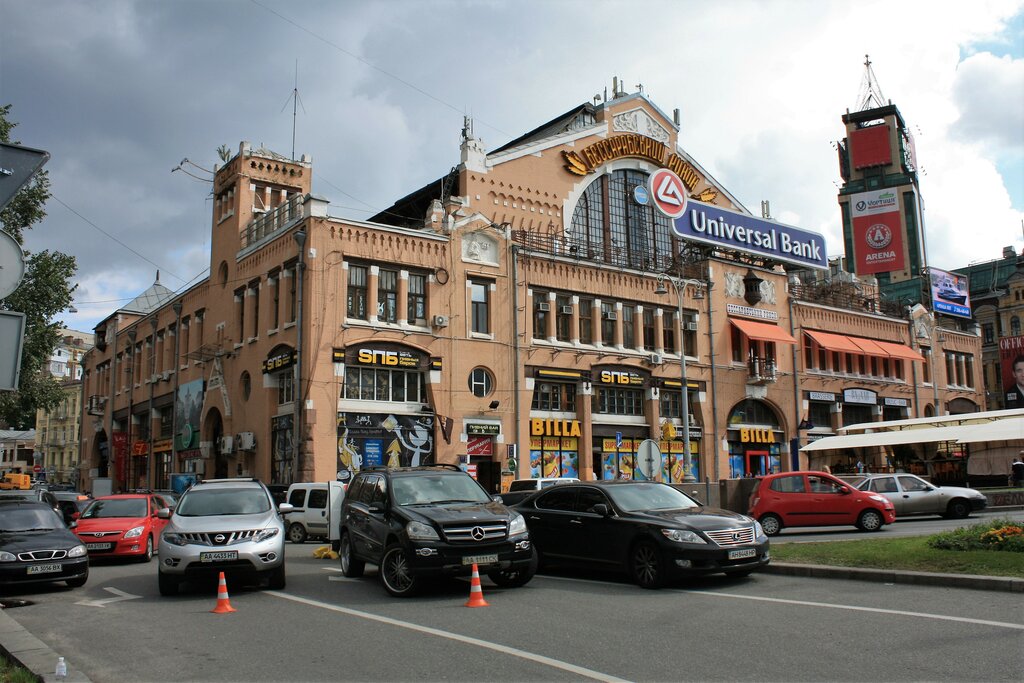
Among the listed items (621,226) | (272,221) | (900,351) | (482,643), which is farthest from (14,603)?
(900,351)

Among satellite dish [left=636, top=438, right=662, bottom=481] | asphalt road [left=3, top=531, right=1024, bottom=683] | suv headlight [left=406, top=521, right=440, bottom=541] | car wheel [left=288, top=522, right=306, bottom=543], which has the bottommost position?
car wheel [left=288, top=522, right=306, bottom=543]

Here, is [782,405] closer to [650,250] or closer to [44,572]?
[650,250]

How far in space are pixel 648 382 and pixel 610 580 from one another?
26732mm

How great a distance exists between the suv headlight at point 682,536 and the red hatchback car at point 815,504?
10.7 meters

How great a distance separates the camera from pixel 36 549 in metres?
13.8

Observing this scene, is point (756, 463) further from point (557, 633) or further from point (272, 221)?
point (557, 633)

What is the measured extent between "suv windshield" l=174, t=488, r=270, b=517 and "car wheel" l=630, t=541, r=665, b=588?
5.91 metres

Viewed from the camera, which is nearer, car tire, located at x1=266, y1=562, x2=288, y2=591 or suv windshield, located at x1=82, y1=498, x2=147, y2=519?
car tire, located at x1=266, y1=562, x2=288, y2=591

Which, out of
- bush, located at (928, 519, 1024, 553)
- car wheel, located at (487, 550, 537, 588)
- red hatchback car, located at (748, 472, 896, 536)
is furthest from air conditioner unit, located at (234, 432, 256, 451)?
bush, located at (928, 519, 1024, 553)

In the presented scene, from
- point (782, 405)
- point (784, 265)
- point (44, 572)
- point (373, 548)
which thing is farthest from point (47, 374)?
point (784, 265)

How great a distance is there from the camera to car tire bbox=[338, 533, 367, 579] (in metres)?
14.6

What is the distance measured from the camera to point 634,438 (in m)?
40.0

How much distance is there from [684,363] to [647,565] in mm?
26454

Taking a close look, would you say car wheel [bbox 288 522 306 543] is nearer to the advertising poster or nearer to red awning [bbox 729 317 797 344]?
red awning [bbox 729 317 797 344]
